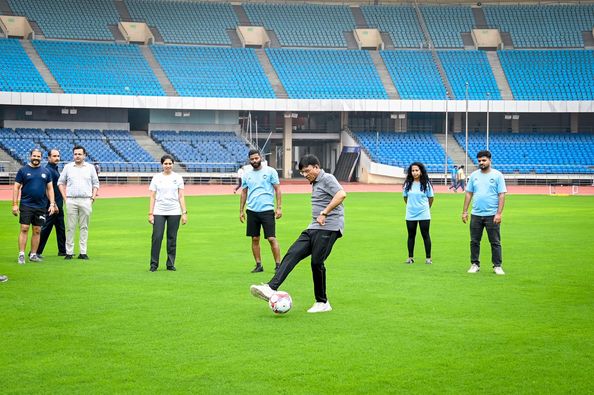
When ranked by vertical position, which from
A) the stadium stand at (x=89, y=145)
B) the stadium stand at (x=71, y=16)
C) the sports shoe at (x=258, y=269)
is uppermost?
the stadium stand at (x=71, y=16)

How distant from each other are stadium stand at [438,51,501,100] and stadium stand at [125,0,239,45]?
57.7 feet

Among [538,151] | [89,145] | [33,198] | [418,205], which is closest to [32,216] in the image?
[33,198]

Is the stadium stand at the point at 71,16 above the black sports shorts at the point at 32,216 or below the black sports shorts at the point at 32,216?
above

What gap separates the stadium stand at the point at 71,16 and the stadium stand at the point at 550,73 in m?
31.5

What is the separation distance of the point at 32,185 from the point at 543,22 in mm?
68238

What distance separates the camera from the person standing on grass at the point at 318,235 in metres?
12.3

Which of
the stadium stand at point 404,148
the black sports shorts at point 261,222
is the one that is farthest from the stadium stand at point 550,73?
the black sports shorts at point 261,222

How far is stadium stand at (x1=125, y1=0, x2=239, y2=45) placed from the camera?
76250mm

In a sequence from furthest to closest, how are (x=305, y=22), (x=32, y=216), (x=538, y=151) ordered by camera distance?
(x=305, y=22), (x=538, y=151), (x=32, y=216)

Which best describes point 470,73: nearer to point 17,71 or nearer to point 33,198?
point 17,71

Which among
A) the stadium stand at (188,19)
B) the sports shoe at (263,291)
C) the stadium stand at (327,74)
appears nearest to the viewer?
the sports shoe at (263,291)

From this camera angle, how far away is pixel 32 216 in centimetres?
1830

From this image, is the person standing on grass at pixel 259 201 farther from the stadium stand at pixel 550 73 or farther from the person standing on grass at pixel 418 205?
the stadium stand at pixel 550 73

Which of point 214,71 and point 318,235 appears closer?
point 318,235
